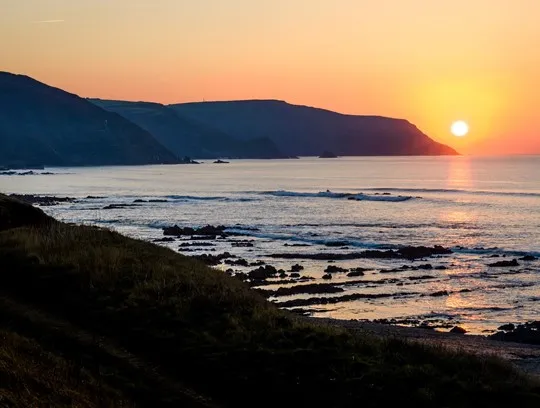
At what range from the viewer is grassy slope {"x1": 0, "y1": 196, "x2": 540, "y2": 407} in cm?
1114

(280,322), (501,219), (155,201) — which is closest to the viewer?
(280,322)

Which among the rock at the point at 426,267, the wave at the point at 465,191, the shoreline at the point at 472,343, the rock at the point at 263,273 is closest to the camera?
the shoreline at the point at 472,343

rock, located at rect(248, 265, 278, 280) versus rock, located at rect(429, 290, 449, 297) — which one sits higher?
rock, located at rect(248, 265, 278, 280)

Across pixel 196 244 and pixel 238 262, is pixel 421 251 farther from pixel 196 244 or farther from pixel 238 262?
pixel 196 244

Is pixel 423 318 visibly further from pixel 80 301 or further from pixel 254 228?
pixel 254 228

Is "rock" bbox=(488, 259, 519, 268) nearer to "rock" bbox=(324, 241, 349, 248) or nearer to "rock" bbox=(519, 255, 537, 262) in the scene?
"rock" bbox=(519, 255, 537, 262)

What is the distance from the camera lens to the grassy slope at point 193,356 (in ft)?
36.6

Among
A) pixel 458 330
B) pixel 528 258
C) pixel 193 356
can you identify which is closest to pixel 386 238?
pixel 528 258

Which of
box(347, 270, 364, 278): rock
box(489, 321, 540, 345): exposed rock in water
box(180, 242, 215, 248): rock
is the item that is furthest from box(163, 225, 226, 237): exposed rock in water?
box(489, 321, 540, 345): exposed rock in water

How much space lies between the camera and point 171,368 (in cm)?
1265

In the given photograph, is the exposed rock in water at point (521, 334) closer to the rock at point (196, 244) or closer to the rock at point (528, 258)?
the rock at point (528, 258)

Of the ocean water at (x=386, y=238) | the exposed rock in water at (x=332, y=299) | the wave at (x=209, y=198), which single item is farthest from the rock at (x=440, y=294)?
the wave at (x=209, y=198)

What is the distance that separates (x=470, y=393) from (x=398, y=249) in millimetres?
44423

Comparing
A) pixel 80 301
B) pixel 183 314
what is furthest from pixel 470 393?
pixel 80 301
